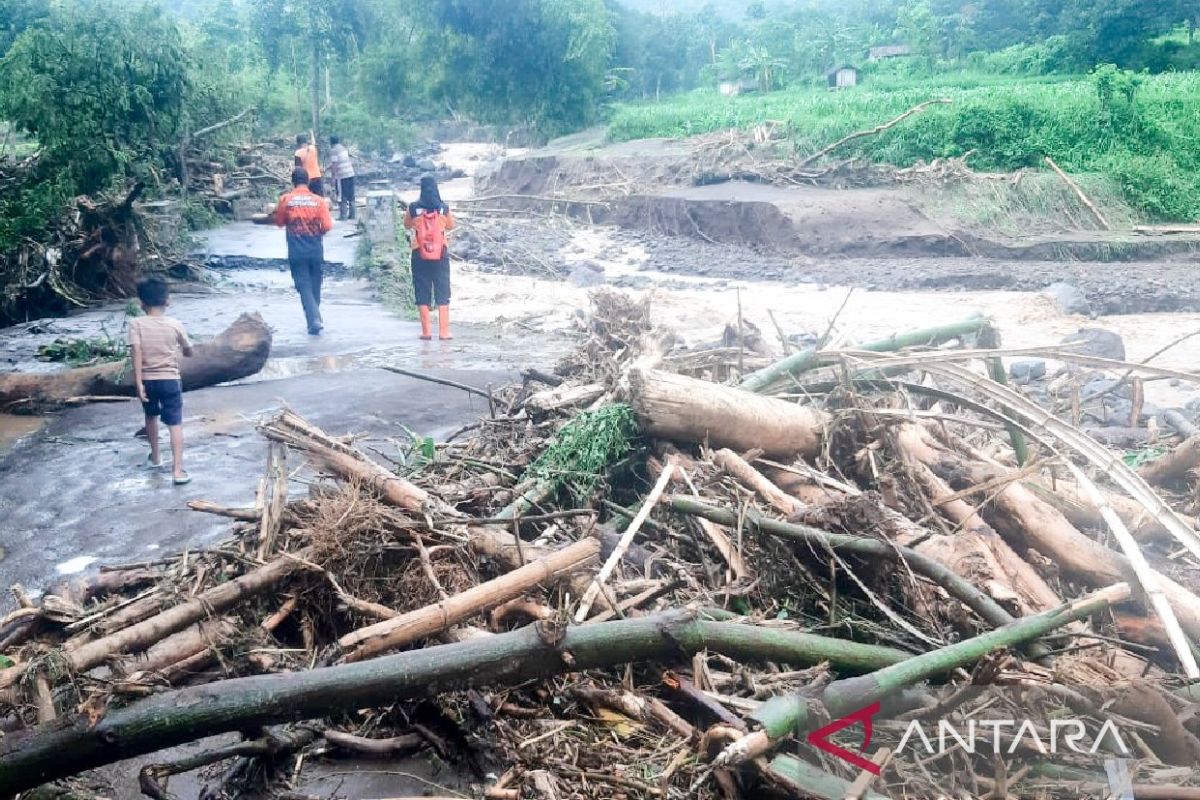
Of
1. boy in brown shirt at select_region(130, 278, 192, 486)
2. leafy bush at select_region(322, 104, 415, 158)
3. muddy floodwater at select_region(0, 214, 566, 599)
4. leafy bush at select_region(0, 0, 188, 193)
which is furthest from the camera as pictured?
leafy bush at select_region(322, 104, 415, 158)

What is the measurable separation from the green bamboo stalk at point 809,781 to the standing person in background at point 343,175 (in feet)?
67.5

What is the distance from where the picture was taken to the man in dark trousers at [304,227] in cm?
1098

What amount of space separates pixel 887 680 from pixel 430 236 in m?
9.10

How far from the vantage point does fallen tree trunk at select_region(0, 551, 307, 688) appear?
3311 millimetres

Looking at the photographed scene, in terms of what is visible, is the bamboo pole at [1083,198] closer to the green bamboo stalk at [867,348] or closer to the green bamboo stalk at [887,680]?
the green bamboo stalk at [867,348]

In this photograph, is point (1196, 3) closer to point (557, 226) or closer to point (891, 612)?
point (557, 226)

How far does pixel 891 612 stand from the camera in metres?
3.40

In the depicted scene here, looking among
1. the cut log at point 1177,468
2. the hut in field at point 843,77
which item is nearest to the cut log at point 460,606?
the cut log at point 1177,468

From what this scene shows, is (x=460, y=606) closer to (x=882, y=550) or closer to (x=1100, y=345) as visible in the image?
(x=882, y=550)

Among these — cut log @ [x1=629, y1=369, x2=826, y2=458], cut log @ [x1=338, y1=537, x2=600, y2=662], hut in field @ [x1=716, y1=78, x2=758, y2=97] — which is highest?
hut in field @ [x1=716, y1=78, x2=758, y2=97]

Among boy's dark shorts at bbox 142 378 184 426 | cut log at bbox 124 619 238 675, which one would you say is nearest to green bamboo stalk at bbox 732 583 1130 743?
cut log at bbox 124 619 238 675

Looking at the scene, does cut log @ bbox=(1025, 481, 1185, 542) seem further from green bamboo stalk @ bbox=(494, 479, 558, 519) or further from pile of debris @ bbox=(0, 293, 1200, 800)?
green bamboo stalk @ bbox=(494, 479, 558, 519)

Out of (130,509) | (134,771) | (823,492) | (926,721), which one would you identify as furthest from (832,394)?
(130,509)

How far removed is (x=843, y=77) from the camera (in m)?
39.3
